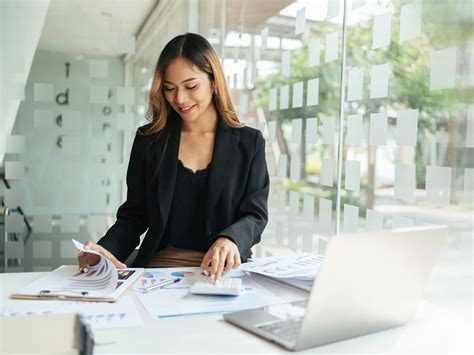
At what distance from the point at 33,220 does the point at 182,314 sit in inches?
100

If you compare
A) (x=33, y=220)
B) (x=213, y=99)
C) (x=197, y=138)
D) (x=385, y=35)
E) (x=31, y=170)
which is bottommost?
(x=33, y=220)

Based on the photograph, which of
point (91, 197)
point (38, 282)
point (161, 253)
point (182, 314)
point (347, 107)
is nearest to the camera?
point (182, 314)

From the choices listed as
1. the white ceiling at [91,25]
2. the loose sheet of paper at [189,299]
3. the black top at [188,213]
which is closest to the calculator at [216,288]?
the loose sheet of paper at [189,299]

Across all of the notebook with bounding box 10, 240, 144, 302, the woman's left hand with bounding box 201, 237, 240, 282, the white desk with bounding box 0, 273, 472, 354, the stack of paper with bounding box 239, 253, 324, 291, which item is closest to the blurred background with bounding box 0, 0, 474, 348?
the stack of paper with bounding box 239, 253, 324, 291

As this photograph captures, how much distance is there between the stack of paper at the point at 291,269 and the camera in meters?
1.39

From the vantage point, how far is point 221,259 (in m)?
1.40

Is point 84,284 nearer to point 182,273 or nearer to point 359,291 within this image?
point 182,273

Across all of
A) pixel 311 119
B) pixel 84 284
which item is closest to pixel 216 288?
pixel 84 284

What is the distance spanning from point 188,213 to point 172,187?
0.12 meters

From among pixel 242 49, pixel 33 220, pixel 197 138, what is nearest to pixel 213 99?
pixel 197 138

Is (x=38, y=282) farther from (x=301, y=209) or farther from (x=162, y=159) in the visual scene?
(x=301, y=209)

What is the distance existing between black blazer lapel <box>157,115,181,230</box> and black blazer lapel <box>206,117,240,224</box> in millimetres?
Answer: 139

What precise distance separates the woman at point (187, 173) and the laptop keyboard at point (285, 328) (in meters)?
0.70

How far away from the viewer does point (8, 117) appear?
3199 millimetres
